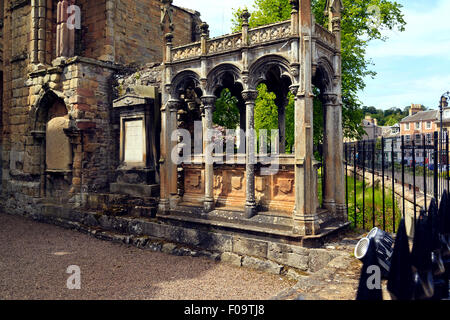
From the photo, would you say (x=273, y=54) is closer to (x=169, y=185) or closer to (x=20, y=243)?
(x=169, y=185)

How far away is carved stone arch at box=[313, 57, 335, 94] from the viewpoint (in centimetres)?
679

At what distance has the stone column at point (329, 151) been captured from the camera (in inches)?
277

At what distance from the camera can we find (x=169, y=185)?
810 centimetres

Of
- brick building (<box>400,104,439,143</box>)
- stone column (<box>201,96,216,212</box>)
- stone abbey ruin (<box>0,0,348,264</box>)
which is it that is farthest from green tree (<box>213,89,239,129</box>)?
brick building (<box>400,104,439,143</box>)

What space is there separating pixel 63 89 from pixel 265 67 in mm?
7159

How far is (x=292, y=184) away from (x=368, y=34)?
10.9 meters

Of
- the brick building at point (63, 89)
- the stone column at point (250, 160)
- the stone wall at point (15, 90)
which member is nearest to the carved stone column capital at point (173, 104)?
the stone column at point (250, 160)

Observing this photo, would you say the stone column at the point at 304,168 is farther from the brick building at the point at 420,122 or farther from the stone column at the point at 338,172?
the brick building at the point at 420,122

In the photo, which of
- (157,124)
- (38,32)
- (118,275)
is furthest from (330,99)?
(38,32)

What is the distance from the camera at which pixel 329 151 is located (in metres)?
7.04

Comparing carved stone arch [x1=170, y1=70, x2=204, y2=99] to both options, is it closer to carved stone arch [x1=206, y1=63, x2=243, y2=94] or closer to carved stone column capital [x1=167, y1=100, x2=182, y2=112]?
carved stone column capital [x1=167, y1=100, x2=182, y2=112]

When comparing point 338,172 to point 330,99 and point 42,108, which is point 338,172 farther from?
point 42,108

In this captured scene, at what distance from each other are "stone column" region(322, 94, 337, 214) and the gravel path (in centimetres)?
230
